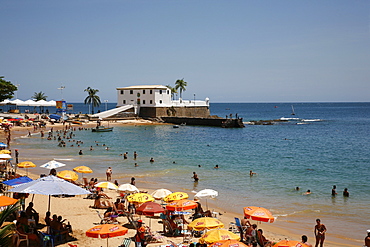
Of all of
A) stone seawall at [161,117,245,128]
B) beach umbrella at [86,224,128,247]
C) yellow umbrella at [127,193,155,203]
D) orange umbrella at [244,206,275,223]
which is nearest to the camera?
beach umbrella at [86,224,128,247]

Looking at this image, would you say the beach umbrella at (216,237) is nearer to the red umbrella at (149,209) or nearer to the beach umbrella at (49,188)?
the red umbrella at (149,209)

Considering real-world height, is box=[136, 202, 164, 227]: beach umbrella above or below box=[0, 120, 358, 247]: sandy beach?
above

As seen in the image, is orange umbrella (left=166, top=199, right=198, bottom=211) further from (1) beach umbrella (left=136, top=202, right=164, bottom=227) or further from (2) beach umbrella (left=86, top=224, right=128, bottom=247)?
(2) beach umbrella (left=86, top=224, right=128, bottom=247)

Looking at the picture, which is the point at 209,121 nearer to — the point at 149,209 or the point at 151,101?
the point at 151,101

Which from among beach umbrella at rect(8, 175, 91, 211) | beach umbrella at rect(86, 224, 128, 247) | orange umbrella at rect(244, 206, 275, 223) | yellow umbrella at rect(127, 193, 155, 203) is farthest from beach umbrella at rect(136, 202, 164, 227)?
orange umbrella at rect(244, 206, 275, 223)

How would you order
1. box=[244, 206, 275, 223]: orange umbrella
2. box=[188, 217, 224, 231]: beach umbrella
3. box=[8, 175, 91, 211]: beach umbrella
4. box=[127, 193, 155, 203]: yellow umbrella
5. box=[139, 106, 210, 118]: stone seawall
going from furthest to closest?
box=[139, 106, 210, 118]: stone seawall < box=[127, 193, 155, 203]: yellow umbrella < box=[244, 206, 275, 223]: orange umbrella < box=[188, 217, 224, 231]: beach umbrella < box=[8, 175, 91, 211]: beach umbrella

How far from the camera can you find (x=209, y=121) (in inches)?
3024

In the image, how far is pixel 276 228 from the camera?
15.3 meters

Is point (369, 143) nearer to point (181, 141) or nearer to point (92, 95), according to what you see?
point (181, 141)

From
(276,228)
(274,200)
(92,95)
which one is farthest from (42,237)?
(92,95)

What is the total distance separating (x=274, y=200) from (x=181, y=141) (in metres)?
31.0

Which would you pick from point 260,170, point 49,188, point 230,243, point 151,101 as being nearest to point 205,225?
point 230,243

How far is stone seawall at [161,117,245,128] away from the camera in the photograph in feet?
242

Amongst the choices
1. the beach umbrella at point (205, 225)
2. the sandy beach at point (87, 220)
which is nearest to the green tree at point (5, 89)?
the sandy beach at point (87, 220)
